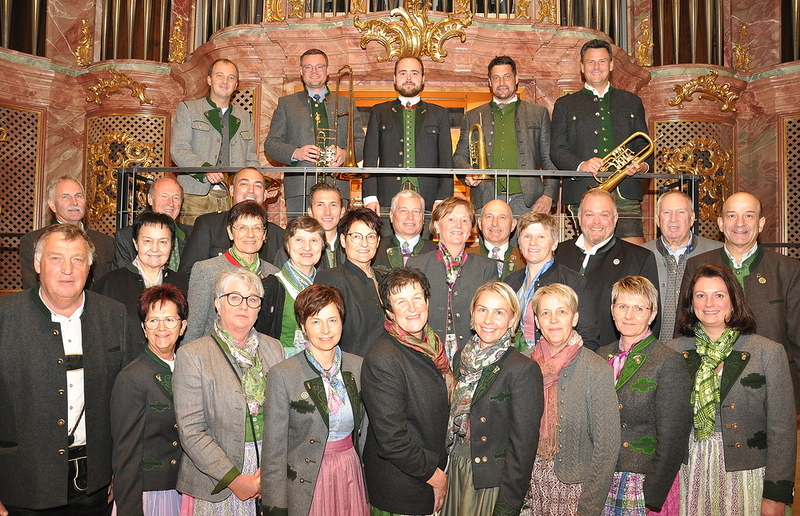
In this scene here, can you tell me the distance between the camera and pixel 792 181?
832cm

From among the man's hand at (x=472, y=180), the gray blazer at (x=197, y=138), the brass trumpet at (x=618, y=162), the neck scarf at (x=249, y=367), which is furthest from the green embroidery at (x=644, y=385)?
the gray blazer at (x=197, y=138)

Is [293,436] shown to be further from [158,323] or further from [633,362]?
[633,362]

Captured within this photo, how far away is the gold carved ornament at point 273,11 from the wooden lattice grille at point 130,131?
1.80m

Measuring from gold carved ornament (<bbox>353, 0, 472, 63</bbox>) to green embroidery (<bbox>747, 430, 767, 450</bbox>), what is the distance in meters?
5.41

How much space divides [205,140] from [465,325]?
9.47ft

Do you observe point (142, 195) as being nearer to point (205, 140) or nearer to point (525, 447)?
point (205, 140)

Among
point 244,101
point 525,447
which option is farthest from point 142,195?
point 525,447

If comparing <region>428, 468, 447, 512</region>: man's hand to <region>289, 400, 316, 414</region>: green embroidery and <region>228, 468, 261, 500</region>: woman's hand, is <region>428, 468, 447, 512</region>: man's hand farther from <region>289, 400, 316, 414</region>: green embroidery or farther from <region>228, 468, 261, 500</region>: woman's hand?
<region>228, 468, 261, 500</region>: woman's hand

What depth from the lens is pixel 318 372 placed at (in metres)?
3.30

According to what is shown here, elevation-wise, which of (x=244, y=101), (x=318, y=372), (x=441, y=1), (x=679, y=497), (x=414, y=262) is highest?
(x=441, y=1)

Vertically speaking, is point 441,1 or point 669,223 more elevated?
point 441,1

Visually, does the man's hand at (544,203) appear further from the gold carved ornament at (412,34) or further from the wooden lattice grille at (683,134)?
the wooden lattice grille at (683,134)

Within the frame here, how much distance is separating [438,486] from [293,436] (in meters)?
0.64

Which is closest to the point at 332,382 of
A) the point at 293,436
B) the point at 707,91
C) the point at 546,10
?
the point at 293,436
